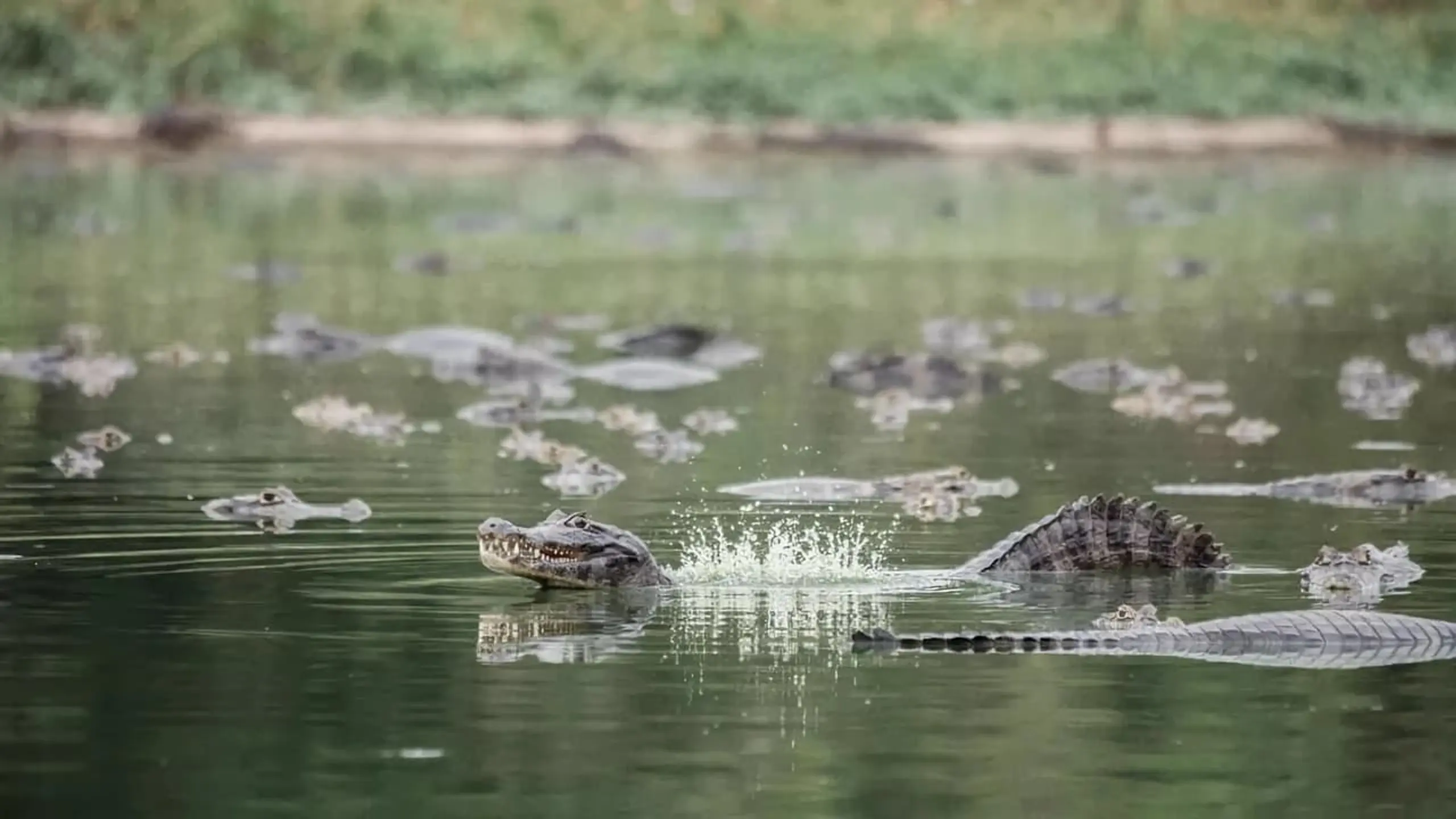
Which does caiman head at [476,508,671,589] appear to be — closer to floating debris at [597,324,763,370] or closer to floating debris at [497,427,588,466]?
floating debris at [497,427,588,466]

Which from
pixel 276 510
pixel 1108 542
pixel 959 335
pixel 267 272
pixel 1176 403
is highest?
pixel 267 272

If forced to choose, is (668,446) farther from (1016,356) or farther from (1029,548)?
(1016,356)

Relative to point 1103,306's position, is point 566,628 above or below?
below

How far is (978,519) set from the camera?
1427cm

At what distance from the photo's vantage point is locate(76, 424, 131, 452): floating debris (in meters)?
16.5

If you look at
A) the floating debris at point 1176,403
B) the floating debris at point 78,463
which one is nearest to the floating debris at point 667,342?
the floating debris at point 1176,403

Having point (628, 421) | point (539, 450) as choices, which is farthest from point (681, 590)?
point (628, 421)

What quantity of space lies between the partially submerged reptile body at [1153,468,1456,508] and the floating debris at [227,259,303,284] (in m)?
15.2

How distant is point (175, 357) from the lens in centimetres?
2197

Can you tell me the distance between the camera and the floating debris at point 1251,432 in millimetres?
17672

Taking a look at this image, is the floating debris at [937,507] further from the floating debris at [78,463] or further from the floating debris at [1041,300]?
the floating debris at [1041,300]

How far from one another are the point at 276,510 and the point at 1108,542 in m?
3.47

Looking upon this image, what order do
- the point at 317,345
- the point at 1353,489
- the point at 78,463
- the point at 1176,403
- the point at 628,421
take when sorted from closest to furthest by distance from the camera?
the point at 1353,489
the point at 78,463
the point at 628,421
the point at 1176,403
the point at 317,345

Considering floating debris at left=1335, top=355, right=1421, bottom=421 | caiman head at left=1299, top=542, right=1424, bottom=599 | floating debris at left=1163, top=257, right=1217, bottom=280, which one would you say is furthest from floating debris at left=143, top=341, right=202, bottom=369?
floating debris at left=1163, top=257, right=1217, bottom=280
